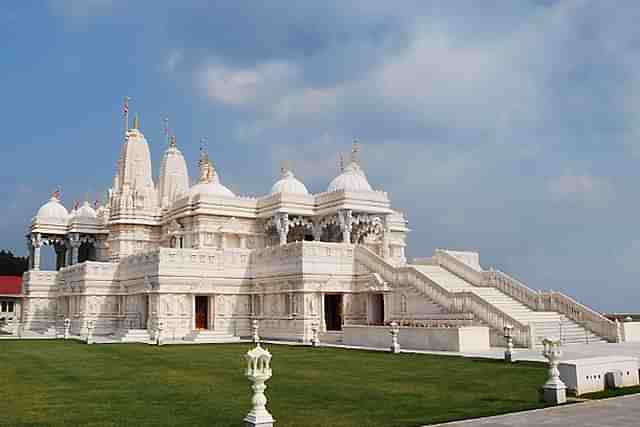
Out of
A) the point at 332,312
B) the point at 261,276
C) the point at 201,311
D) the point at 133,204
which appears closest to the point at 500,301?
the point at 332,312

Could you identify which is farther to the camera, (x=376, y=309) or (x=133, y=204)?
(x=133, y=204)

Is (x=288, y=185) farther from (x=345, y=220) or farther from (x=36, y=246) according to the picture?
(x=36, y=246)

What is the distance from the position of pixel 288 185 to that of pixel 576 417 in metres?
42.1

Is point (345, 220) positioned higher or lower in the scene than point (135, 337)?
higher

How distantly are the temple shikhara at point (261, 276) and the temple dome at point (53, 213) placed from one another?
0.26m

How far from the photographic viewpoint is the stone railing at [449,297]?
1101 inches

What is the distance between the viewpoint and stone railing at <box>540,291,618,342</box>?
30.5m

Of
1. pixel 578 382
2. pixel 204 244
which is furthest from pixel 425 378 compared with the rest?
pixel 204 244

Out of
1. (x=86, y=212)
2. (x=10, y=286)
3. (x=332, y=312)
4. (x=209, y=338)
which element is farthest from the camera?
(x=10, y=286)

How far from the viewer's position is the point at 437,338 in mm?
27547

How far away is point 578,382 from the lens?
1412 cm

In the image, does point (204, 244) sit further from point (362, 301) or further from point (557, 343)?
point (557, 343)

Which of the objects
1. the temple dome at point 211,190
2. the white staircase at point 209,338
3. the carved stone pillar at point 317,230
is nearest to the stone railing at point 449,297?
the carved stone pillar at point 317,230

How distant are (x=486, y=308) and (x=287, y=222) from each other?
20238 mm
